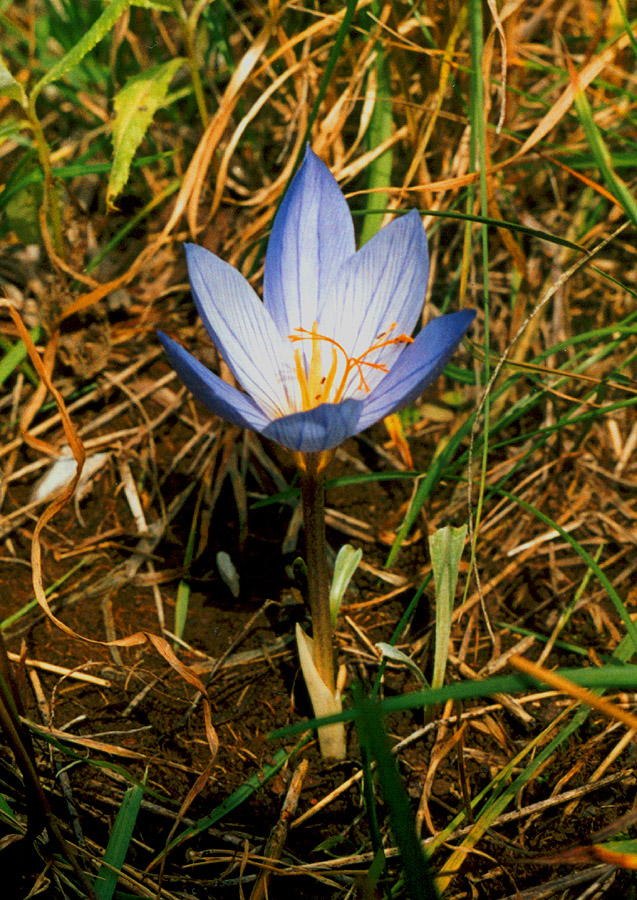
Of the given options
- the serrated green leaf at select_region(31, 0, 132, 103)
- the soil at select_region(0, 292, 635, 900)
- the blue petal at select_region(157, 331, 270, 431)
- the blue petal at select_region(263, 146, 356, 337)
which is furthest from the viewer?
the serrated green leaf at select_region(31, 0, 132, 103)

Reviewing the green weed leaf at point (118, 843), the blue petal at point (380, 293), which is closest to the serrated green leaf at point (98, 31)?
the blue petal at point (380, 293)

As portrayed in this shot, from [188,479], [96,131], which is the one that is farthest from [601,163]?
[96,131]

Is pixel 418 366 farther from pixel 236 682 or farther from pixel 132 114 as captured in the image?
pixel 132 114

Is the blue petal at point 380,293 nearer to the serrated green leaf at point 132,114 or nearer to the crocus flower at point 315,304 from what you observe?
the crocus flower at point 315,304

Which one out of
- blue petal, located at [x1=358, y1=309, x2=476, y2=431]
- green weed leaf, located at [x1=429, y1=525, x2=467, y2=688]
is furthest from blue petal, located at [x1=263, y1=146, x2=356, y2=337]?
green weed leaf, located at [x1=429, y1=525, x2=467, y2=688]

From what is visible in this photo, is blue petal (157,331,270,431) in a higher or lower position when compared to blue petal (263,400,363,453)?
higher

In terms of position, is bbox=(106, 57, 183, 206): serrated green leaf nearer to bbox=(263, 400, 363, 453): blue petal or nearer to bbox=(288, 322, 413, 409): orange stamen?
bbox=(288, 322, 413, 409): orange stamen
